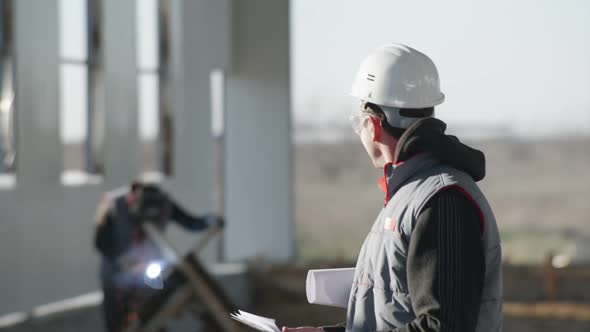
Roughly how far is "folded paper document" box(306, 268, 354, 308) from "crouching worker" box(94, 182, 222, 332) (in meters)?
6.02

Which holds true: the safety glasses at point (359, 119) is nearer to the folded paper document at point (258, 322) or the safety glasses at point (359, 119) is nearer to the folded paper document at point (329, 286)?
the folded paper document at point (329, 286)

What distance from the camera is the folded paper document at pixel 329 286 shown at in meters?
2.86

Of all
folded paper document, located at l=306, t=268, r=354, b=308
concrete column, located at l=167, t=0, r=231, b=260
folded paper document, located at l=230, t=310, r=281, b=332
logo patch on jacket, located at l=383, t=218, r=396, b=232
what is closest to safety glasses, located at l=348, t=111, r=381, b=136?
logo patch on jacket, located at l=383, t=218, r=396, b=232

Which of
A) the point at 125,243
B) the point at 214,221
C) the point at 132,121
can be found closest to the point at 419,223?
the point at 125,243

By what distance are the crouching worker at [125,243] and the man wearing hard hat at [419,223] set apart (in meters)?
6.16

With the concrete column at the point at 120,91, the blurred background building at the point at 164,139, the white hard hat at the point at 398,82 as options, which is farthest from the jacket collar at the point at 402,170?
the concrete column at the point at 120,91

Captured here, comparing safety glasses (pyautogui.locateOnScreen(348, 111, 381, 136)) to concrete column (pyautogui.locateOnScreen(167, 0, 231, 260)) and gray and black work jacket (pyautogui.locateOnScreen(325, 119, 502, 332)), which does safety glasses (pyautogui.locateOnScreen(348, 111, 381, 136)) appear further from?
concrete column (pyautogui.locateOnScreen(167, 0, 231, 260))

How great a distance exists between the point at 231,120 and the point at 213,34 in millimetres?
1497

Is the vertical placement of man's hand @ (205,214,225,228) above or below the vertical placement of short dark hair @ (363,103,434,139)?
below

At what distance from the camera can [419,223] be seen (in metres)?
2.42

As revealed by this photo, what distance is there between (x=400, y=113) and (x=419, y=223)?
15.3 inches

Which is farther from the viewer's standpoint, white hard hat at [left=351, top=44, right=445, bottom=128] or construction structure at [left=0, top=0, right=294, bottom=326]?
construction structure at [left=0, top=0, right=294, bottom=326]

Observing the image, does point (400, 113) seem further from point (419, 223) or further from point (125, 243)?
point (125, 243)

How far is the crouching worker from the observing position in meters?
8.74
